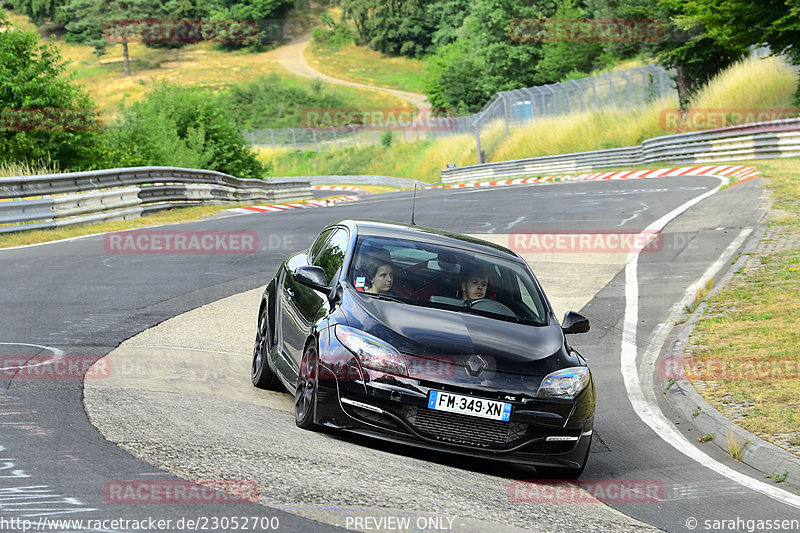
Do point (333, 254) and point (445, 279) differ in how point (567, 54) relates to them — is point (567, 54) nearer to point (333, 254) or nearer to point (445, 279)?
point (333, 254)

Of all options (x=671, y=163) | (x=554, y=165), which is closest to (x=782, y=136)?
(x=671, y=163)

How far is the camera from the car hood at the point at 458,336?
6.33 meters

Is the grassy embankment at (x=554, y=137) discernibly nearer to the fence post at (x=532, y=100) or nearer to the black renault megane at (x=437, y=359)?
the fence post at (x=532, y=100)

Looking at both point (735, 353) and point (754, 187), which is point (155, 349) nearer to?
point (735, 353)

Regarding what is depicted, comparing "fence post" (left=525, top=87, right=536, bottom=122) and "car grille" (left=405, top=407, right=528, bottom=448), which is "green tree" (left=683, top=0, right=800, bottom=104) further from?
"car grille" (left=405, top=407, right=528, bottom=448)

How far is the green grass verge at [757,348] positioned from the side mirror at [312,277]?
11.4 ft

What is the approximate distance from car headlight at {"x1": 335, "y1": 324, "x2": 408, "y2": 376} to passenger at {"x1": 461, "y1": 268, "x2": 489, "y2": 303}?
1.15 m

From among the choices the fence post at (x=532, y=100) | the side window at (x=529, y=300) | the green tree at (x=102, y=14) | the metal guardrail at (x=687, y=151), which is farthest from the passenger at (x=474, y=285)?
the green tree at (x=102, y=14)

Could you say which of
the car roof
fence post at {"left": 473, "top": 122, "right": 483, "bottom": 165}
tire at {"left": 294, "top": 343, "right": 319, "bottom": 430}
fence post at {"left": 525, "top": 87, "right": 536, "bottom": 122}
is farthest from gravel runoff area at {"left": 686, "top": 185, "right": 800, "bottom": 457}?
fence post at {"left": 473, "top": 122, "right": 483, "bottom": 165}

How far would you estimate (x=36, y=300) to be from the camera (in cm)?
1135

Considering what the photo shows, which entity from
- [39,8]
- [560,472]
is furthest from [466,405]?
[39,8]

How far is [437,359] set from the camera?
246 inches

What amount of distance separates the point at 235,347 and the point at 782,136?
26470 millimetres

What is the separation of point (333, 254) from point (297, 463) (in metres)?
2.72
